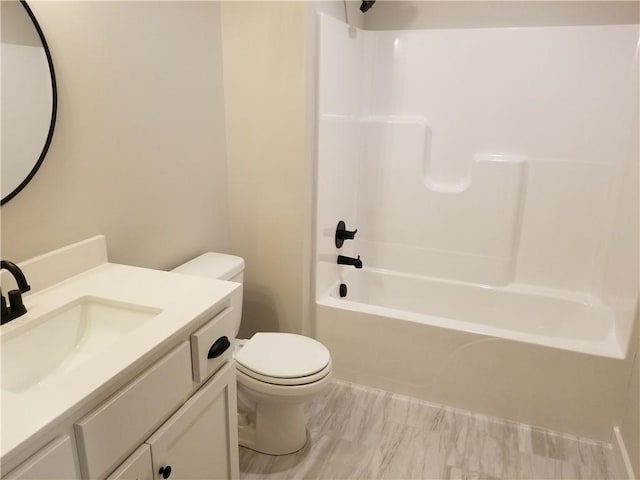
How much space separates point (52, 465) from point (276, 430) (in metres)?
1.20

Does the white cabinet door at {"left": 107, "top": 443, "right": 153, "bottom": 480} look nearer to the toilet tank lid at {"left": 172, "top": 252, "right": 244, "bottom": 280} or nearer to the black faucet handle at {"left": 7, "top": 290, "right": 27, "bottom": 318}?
the black faucet handle at {"left": 7, "top": 290, "right": 27, "bottom": 318}

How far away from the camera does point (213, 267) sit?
195 cm

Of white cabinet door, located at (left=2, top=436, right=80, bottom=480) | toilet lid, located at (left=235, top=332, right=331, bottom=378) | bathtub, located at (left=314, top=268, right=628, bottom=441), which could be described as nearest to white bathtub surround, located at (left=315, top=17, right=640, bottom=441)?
bathtub, located at (left=314, top=268, right=628, bottom=441)

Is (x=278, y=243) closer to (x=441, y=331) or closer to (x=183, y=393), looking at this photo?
(x=441, y=331)

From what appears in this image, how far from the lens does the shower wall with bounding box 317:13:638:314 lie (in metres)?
2.34

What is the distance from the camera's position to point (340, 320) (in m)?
2.36

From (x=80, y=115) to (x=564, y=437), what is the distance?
2.31 meters

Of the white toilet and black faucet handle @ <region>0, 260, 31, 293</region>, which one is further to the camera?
the white toilet

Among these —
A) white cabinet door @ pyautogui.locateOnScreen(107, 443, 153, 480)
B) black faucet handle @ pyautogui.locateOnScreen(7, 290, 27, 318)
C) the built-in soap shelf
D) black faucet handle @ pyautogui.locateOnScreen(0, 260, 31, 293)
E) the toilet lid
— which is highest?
the built-in soap shelf

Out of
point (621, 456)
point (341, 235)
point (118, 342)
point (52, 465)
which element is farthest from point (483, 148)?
point (52, 465)

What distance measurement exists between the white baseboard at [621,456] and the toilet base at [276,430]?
126 centimetres

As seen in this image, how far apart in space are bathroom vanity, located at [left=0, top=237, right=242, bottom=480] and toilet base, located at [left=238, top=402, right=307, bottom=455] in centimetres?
33

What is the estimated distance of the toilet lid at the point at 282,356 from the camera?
71.1 inches

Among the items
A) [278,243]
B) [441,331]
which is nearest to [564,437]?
[441,331]
